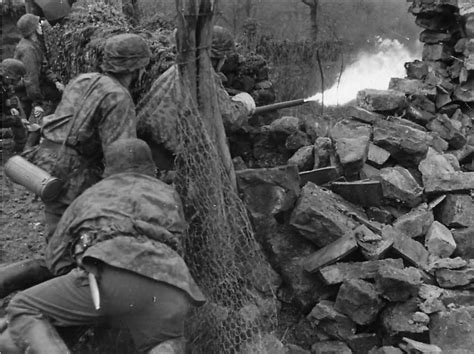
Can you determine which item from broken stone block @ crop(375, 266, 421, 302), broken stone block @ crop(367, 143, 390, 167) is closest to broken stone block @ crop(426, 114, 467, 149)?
broken stone block @ crop(367, 143, 390, 167)

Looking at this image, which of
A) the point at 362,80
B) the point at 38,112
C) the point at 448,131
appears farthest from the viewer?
the point at 362,80

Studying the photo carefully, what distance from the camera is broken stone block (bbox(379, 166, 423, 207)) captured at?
20.9 feet

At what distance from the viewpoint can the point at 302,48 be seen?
19906mm

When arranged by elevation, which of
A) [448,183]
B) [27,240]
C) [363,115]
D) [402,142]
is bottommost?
[27,240]

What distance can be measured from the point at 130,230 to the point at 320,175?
286 centimetres

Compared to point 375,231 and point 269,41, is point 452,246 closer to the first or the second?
point 375,231

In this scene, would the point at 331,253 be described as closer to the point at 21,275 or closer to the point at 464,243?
the point at 464,243

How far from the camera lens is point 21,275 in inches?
191

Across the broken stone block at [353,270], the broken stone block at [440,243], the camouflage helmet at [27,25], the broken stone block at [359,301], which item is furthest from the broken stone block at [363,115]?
the camouflage helmet at [27,25]

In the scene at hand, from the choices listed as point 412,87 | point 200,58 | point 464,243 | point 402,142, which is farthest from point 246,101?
point 412,87

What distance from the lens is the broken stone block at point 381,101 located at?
7559 millimetres

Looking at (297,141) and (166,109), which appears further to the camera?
(297,141)

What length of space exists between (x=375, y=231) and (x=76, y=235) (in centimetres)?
293

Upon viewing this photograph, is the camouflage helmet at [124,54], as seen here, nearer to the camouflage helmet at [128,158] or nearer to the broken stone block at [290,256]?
the camouflage helmet at [128,158]
